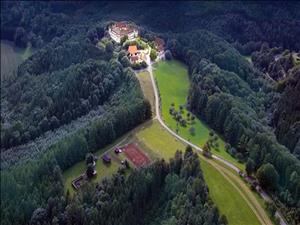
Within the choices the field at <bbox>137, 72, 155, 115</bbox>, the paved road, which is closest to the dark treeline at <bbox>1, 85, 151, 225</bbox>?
the paved road

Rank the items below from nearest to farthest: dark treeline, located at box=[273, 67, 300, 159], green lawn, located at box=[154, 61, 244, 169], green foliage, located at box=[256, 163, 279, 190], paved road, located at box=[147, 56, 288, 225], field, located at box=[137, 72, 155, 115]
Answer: paved road, located at box=[147, 56, 288, 225]
green foliage, located at box=[256, 163, 279, 190]
dark treeline, located at box=[273, 67, 300, 159]
green lawn, located at box=[154, 61, 244, 169]
field, located at box=[137, 72, 155, 115]

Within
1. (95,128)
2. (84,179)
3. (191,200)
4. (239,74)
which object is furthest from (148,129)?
(239,74)

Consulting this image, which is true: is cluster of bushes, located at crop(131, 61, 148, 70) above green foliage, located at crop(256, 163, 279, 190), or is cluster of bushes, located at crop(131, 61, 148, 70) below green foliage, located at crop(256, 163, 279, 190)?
below

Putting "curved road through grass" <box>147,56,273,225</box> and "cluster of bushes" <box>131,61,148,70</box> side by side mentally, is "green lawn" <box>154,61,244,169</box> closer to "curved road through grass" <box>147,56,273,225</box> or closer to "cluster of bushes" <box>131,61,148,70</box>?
"curved road through grass" <box>147,56,273,225</box>

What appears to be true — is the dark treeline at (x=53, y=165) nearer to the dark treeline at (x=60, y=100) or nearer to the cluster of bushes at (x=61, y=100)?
the cluster of bushes at (x=61, y=100)

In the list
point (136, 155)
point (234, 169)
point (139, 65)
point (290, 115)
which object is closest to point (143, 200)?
point (136, 155)

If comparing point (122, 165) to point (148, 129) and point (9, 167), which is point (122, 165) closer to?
point (148, 129)
